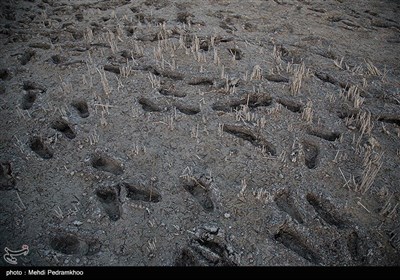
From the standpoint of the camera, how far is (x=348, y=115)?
4312 mm

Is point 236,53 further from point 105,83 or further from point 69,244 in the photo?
point 69,244

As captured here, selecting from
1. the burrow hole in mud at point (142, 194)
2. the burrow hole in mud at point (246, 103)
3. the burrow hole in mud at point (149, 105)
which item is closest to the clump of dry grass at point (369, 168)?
the burrow hole in mud at point (246, 103)

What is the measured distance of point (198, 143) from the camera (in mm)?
3852

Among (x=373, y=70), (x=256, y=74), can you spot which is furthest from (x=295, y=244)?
(x=373, y=70)

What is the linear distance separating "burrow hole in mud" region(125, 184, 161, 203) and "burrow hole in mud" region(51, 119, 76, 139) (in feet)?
3.96

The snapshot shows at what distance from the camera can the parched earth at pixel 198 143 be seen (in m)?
2.98

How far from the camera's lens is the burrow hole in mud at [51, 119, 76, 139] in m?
4.06

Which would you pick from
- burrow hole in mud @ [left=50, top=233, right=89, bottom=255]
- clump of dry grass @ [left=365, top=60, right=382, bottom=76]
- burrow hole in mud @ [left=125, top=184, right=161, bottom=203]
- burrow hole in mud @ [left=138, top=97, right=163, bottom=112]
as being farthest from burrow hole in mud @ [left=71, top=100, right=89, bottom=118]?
clump of dry grass @ [left=365, top=60, right=382, bottom=76]

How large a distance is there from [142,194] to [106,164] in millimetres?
628

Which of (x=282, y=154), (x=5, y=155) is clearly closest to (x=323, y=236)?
(x=282, y=154)

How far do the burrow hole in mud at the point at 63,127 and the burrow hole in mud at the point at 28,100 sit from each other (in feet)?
1.95

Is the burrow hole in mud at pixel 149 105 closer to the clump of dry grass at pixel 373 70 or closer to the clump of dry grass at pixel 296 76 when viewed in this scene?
the clump of dry grass at pixel 296 76

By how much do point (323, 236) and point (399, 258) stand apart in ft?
2.16
